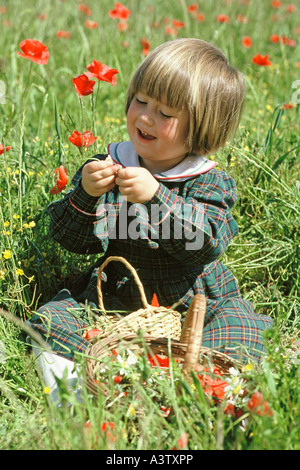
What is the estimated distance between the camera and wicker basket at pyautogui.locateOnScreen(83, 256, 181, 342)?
5.11ft

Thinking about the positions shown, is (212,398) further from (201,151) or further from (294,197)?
(294,197)

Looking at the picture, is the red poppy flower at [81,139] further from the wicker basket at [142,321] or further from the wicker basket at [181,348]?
the wicker basket at [181,348]

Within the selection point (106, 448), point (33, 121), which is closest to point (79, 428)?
point (106, 448)

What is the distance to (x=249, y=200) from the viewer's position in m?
2.30

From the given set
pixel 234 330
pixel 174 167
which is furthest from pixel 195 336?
pixel 174 167

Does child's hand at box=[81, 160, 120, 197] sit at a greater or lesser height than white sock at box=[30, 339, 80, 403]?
greater

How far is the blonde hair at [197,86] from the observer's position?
163cm

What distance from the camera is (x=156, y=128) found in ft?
5.41

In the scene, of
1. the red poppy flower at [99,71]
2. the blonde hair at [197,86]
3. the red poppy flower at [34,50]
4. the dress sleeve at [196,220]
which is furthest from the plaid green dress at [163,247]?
the red poppy flower at [34,50]

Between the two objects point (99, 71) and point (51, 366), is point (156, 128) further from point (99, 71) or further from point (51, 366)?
point (51, 366)

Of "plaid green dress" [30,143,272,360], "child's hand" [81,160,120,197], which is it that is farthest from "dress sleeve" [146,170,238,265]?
"child's hand" [81,160,120,197]

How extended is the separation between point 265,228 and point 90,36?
2213 mm

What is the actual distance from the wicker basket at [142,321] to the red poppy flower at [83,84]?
0.54 m

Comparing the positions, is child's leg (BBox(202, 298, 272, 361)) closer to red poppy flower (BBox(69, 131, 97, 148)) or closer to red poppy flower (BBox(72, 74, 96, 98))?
red poppy flower (BBox(69, 131, 97, 148))
